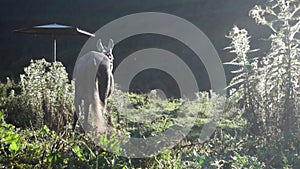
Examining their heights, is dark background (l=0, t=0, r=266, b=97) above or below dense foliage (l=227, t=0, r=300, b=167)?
above

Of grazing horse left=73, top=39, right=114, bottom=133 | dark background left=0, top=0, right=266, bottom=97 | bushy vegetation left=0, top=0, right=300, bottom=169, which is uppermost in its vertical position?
dark background left=0, top=0, right=266, bottom=97

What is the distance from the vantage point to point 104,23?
15977mm

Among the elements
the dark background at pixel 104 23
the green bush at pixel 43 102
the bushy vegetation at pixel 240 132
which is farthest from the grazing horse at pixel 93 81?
the dark background at pixel 104 23

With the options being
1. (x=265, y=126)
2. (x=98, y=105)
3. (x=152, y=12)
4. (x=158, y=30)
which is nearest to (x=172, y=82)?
(x=158, y=30)

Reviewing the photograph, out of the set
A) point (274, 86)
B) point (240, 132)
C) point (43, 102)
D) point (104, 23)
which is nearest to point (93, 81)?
point (43, 102)

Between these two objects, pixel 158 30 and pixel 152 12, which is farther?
pixel 152 12

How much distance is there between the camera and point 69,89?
7.02 m

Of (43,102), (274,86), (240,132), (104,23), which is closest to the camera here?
(274,86)

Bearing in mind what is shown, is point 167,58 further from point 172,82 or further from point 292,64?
point 292,64

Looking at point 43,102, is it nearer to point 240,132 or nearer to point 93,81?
point 93,81

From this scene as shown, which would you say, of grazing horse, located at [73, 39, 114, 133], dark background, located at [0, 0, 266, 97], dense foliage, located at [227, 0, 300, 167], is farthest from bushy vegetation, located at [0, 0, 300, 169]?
dark background, located at [0, 0, 266, 97]

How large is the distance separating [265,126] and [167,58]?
9.64 metres

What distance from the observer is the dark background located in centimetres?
1348

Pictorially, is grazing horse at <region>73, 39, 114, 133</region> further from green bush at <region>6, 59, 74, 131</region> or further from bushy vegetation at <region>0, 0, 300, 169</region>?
green bush at <region>6, 59, 74, 131</region>
